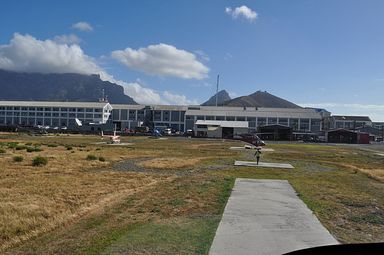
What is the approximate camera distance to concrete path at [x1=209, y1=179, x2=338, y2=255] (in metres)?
8.03

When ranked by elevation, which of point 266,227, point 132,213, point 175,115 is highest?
point 175,115

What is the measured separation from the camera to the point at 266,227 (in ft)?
32.3

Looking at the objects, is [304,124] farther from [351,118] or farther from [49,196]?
[49,196]

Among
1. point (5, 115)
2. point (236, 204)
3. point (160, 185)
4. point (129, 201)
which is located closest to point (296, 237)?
point (236, 204)

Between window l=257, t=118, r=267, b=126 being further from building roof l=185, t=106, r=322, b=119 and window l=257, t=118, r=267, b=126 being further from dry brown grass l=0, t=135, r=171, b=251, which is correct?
dry brown grass l=0, t=135, r=171, b=251

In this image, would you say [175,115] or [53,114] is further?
[53,114]

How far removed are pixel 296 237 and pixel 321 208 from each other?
4620 mm

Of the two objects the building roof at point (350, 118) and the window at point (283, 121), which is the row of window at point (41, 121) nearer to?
the window at point (283, 121)

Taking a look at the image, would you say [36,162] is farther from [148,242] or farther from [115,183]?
[148,242]

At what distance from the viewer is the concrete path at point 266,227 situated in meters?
8.03

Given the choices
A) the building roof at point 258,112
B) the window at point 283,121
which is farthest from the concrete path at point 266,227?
the building roof at point 258,112

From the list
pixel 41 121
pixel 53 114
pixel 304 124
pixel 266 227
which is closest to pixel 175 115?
pixel 53 114

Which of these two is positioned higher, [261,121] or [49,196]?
[261,121]

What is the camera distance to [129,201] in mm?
14211
